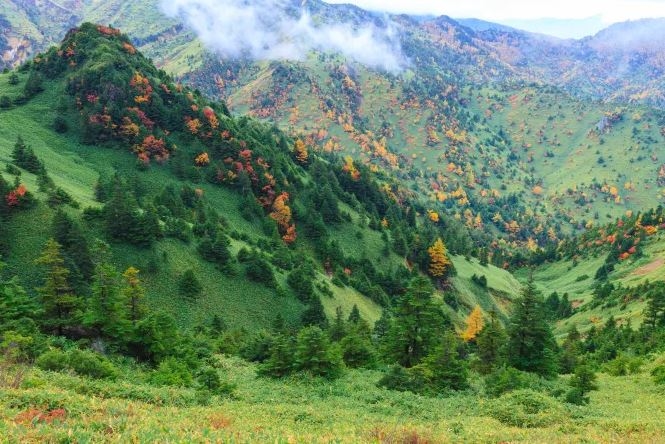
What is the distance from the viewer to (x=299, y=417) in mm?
27000

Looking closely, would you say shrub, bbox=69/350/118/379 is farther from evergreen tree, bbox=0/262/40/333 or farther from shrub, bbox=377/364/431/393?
shrub, bbox=377/364/431/393

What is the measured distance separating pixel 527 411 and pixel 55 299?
41225 millimetres

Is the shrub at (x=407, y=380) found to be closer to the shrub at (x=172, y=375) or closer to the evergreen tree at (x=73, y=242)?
the shrub at (x=172, y=375)

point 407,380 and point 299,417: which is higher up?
point 407,380

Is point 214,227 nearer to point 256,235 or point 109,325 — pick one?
point 256,235

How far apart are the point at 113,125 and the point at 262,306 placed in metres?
66.9

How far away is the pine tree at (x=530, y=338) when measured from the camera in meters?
48.4

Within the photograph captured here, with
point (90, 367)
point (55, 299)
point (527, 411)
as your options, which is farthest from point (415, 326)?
point (55, 299)

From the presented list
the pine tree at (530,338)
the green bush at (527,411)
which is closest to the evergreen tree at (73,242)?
the pine tree at (530,338)

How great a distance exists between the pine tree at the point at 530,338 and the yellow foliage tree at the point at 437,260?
93625mm

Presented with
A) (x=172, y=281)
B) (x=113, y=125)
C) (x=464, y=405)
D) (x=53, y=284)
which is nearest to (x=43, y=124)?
(x=113, y=125)

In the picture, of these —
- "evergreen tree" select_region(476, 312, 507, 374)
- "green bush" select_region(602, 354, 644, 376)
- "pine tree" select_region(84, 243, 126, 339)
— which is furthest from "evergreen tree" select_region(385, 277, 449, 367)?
"pine tree" select_region(84, 243, 126, 339)

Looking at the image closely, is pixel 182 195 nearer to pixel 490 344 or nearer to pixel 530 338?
pixel 490 344

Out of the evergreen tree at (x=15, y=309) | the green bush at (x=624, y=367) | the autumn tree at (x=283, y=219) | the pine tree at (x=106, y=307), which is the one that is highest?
the autumn tree at (x=283, y=219)
